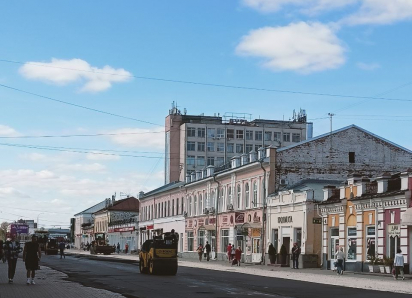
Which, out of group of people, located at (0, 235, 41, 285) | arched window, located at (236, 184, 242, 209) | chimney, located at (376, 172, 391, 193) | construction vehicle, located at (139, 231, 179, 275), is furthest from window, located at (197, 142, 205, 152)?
group of people, located at (0, 235, 41, 285)

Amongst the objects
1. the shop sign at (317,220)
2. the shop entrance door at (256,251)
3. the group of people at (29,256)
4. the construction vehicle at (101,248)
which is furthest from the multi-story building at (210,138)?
the group of people at (29,256)

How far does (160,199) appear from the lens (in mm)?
88625

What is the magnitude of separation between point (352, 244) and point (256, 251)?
15062 mm

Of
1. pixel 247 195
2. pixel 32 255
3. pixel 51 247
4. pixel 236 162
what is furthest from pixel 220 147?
pixel 32 255

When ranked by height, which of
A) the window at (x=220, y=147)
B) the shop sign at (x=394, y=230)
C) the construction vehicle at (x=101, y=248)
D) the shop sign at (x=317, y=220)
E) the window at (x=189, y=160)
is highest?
the window at (x=220, y=147)

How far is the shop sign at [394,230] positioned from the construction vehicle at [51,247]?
50924 mm

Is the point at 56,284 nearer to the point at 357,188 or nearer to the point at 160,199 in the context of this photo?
the point at 357,188

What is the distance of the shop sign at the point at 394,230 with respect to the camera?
36844mm

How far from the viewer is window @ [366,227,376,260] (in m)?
39.1

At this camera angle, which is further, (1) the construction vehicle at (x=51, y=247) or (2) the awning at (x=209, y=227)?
(1) the construction vehicle at (x=51, y=247)

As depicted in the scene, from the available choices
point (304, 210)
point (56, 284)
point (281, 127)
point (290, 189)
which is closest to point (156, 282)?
point (56, 284)

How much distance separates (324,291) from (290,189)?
2814cm

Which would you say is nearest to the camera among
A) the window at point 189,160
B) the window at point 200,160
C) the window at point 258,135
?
the window at point 189,160

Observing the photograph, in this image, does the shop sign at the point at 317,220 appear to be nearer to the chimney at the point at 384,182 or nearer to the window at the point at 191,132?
the chimney at the point at 384,182
